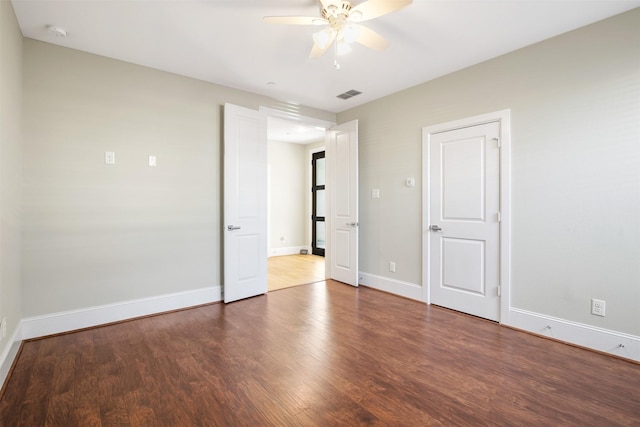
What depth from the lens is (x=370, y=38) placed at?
7.51 feet

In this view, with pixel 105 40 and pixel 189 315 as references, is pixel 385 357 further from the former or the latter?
pixel 105 40

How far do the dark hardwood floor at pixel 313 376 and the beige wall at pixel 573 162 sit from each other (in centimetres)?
54

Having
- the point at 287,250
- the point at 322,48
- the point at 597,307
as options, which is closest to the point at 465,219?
the point at 597,307

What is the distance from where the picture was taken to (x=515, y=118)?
2.94 m

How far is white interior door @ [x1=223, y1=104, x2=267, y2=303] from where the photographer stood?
12.1ft

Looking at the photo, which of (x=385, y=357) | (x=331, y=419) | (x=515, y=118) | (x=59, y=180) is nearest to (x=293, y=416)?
(x=331, y=419)

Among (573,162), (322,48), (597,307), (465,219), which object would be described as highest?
(322,48)

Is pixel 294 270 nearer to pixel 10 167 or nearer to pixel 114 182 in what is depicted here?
pixel 114 182

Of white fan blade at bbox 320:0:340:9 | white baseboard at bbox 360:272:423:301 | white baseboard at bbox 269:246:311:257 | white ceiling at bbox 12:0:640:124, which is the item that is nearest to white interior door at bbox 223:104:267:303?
white ceiling at bbox 12:0:640:124

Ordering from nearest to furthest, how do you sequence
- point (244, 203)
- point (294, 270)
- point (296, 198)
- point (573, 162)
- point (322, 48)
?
point (322, 48) < point (573, 162) < point (244, 203) < point (294, 270) < point (296, 198)

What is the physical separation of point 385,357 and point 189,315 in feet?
7.01

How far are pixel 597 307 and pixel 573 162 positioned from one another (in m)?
1.22

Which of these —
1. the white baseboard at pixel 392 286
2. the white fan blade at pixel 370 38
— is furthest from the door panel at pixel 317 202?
the white fan blade at pixel 370 38

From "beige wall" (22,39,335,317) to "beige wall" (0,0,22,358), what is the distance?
0.17 meters
